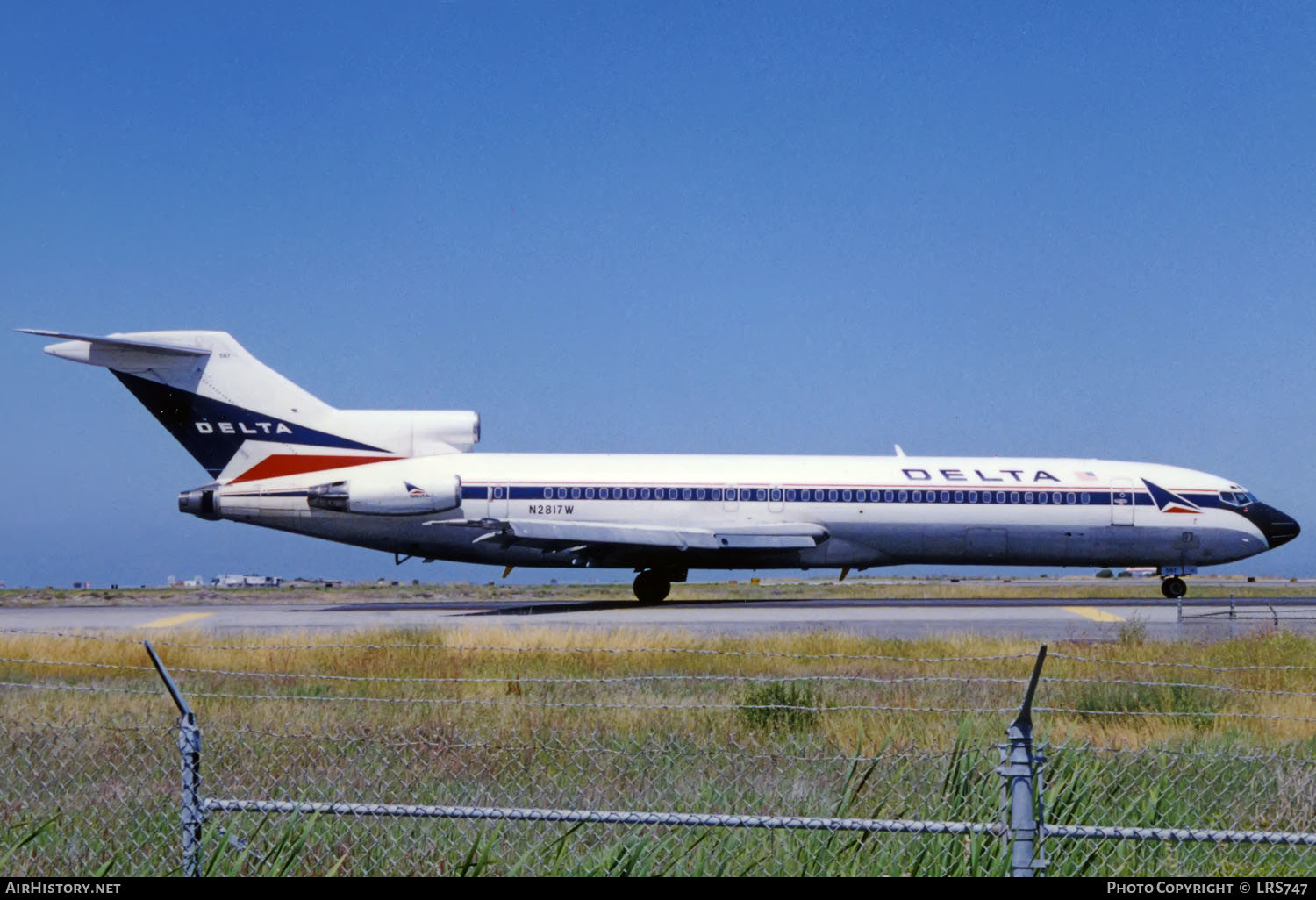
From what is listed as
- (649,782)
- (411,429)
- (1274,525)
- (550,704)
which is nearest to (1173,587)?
(1274,525)

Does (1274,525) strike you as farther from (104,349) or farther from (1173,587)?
(104,349)

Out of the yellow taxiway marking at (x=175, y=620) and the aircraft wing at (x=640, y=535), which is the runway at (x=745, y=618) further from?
the aircraft wing at (x=640, y=535)

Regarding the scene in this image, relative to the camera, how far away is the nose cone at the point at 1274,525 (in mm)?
29844

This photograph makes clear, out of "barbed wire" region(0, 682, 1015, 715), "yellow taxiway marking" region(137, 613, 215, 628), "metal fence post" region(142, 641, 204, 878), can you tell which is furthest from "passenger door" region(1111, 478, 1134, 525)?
"metal fence post" region(142, 641, 204, 878)

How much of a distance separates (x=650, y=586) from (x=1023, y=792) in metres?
24.8

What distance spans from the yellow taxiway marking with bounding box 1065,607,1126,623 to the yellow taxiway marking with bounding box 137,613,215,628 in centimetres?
1776

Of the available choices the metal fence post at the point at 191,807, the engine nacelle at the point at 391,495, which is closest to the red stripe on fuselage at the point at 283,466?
the engine nacelle at the point at 391,495

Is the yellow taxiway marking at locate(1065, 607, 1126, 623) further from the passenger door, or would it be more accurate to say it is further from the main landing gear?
the main landing gear

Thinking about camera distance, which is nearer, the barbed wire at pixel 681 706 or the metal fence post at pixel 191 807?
the metal fence post at pixel 191 807

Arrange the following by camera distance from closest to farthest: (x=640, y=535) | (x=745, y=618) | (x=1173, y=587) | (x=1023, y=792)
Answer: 1. (x=1023, y=792)
2. (x=745, y=618)
3. (x=640, y=535)
4. (x=1173, y=587)

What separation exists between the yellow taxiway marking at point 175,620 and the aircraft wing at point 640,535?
217 inches

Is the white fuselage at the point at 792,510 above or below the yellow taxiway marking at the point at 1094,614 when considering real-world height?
above

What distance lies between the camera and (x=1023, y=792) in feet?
16.7

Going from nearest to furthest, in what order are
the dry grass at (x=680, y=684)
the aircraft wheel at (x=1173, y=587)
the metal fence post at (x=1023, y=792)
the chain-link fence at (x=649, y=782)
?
the metal fence post at (x=1023, y=792), the chain-link fence at (x=649, y=782), the dry grass at (x=680, y=684), the aircraft wheel at (x=1173, y=587)
